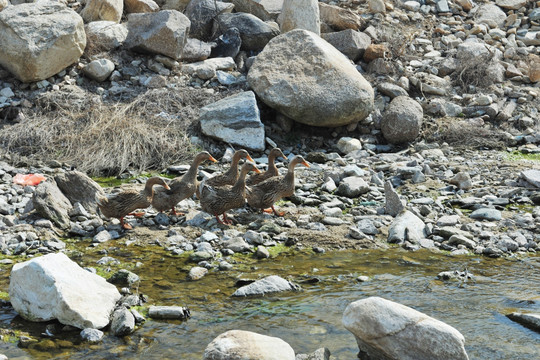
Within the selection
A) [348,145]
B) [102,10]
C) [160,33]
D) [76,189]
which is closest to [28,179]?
[76,189]

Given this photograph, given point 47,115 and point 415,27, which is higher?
point 415,27

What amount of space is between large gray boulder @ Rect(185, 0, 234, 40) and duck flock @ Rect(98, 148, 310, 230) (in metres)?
6.77

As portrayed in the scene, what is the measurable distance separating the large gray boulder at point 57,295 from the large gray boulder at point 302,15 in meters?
10.5

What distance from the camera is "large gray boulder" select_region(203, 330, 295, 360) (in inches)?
188

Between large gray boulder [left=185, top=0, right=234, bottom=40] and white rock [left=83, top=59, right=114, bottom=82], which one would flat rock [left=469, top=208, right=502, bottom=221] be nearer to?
white rock [left=83, top=59, right=114, bottom=82]

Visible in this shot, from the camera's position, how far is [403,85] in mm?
14938

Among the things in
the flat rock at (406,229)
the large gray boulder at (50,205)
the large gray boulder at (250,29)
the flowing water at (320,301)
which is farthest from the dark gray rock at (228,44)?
the flowing water at (320,301)

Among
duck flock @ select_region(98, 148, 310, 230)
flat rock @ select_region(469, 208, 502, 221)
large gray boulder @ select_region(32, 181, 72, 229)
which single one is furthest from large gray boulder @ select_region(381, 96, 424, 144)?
large gray boulder @ select_region(32, 181, 72, 229)

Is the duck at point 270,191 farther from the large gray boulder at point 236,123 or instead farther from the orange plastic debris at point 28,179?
the orange plastic debris at point 28,179

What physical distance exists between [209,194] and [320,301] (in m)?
2.81

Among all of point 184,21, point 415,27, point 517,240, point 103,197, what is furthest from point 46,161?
point 415,27

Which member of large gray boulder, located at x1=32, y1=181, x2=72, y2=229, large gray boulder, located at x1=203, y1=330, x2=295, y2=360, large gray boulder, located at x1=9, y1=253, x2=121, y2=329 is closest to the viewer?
large gray boulder, located at x1=203, y1=330, x2=295, y2=360

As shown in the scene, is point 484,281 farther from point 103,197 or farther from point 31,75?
point 31,75

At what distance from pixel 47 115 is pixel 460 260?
333 inches
